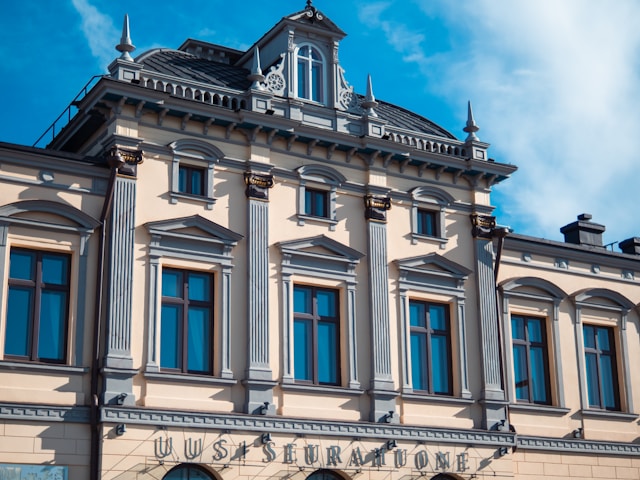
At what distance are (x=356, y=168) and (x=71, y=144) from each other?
7.54m

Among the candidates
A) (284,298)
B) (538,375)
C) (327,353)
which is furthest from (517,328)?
(284,298)

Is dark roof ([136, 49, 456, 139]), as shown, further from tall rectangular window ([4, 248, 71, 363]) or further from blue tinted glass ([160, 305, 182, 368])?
blue tinted glass ([160, 305, 182, 368])

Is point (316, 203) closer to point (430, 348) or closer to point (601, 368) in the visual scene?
point (430, 348)

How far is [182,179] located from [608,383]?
1478 centimetres

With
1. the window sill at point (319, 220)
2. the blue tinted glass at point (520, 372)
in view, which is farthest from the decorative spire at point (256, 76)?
the blue tinted glass at point (520, 372)

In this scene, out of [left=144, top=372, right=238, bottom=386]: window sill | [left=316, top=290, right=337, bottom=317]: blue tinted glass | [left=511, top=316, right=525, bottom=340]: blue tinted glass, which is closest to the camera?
[left=144, top=372, right=238, bottom=386]: window sill

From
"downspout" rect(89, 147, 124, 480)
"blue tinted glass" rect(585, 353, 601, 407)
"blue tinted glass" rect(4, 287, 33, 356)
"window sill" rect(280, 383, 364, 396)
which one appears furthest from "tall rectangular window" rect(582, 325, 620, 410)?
"blue tinted glass" rect(4, 287, 33, 356)

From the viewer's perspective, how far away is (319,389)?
89.0 feet

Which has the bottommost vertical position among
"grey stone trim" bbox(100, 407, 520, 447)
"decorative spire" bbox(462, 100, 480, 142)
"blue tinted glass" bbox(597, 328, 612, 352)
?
"grey stone trim" bbox(100, 407, 520, 447)

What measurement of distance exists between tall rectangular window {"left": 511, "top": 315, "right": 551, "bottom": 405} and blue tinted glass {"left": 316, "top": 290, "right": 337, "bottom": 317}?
607 cm

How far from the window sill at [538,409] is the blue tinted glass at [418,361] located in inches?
117

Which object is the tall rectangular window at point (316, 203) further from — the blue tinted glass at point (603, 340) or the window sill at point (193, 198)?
the blue tinted glass at point (603, 340)

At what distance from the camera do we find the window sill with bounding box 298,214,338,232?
28281mm

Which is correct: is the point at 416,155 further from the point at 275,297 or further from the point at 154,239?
the point at 154,239
